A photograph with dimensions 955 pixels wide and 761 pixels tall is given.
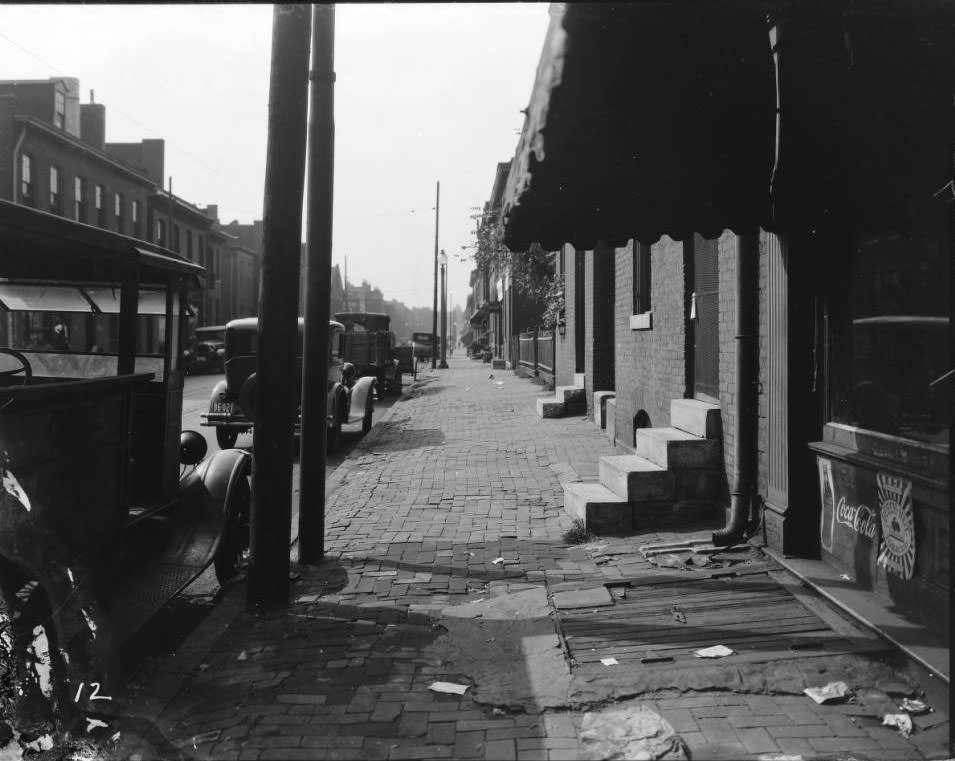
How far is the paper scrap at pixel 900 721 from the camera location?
330 cm

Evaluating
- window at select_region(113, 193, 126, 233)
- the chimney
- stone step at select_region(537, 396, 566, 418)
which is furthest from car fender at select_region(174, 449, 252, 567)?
the chimney

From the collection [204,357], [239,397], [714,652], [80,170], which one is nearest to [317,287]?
[714,652]

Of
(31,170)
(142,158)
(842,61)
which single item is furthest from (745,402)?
(142,158)

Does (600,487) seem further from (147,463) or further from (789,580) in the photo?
(147,463)

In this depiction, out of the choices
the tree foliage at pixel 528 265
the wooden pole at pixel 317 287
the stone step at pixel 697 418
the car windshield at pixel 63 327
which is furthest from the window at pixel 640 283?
the tree foliage at pixel 528 265

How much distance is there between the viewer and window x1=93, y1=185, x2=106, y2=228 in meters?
38.1

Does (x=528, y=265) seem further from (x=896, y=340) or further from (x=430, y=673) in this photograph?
(x=430, y=673)

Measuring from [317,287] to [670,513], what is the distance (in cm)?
321

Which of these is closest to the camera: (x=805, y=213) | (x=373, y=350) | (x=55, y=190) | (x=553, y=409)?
(x=805, y=213)

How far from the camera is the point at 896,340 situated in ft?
14.4

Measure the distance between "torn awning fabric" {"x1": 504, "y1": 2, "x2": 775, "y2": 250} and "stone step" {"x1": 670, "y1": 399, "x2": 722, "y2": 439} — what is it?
1977 mm

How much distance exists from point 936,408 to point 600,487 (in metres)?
3.65

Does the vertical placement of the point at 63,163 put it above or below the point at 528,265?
above

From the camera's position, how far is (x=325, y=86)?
6215 mm
